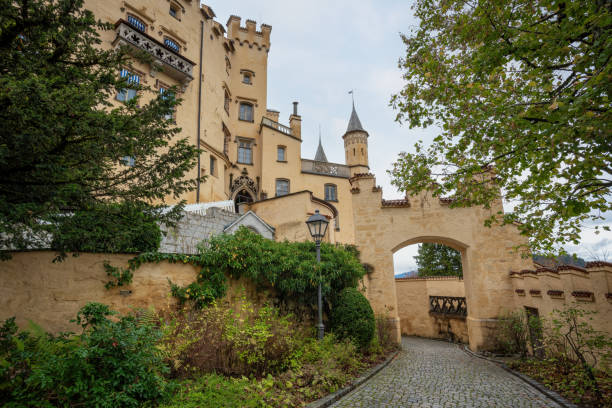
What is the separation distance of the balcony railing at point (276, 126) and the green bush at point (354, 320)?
18.4 m

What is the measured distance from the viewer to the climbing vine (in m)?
7.39

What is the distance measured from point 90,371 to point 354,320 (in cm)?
638

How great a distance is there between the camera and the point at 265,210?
16.5 metres

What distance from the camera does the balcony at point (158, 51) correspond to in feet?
47.5

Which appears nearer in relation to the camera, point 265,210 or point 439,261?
point 265,210

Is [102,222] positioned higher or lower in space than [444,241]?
lower

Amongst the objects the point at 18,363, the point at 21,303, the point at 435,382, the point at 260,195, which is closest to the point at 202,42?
the point at 260,195

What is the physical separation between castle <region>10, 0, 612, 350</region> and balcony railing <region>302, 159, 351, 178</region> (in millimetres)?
106

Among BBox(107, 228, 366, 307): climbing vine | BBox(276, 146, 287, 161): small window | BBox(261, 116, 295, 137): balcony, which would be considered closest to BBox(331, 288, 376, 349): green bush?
BBox(107, 228, 366, 307): climbing vine

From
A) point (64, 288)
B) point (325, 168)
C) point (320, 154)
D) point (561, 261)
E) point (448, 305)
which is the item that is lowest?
point (448, 305)

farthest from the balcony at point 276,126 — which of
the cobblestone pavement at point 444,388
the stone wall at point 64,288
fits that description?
the cobblestone pavement at point 444,388

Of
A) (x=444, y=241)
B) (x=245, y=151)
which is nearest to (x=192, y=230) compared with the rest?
(x=444, y=241)

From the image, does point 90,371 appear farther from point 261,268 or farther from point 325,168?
point 325,168

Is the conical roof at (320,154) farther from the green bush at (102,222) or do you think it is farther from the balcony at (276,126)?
the green bush at (102,222)
